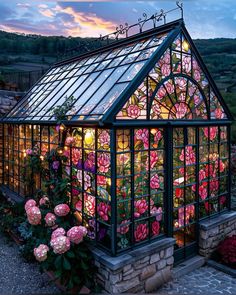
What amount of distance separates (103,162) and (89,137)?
0.68m

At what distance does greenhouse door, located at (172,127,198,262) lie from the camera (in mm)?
6277

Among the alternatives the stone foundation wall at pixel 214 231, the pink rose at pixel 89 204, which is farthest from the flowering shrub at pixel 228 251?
the pink rose at pixel 89 204

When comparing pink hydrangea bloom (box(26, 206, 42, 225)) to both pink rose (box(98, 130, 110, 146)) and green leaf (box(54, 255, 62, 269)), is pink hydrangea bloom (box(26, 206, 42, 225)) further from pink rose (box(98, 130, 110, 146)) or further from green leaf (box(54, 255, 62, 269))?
pink rose (box(98, 130, 110, 146))

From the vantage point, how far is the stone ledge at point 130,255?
4.88m

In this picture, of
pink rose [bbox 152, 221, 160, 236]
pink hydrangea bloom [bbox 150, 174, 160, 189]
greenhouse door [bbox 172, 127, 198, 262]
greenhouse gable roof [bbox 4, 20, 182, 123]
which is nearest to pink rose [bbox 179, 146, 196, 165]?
greenhouse door [bbox 172, 127, 198, 262]

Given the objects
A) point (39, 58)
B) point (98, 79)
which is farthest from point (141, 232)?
point (39, 58)

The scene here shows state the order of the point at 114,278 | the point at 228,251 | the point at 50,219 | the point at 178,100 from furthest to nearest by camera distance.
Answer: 1. the point at 228,251
2. the point at 178,100
3. the point at 50,219
4. the point at 114,278

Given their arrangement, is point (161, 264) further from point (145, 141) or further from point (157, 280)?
point (145, 141)

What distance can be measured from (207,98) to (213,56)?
104ft

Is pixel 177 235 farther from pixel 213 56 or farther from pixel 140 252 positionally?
pixel 213 56

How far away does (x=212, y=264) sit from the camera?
662 cm

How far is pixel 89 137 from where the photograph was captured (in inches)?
223

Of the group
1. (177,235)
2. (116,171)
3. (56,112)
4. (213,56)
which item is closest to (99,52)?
(56,112)

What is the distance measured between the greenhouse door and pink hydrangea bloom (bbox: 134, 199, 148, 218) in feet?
3.06
